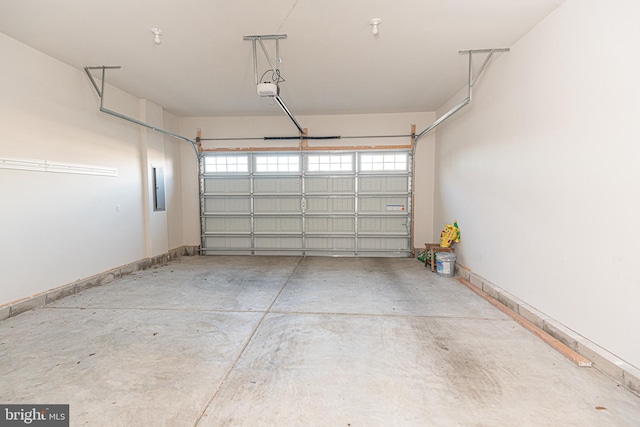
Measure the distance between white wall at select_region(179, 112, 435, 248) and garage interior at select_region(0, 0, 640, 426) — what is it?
1.06ft

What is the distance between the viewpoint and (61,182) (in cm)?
392

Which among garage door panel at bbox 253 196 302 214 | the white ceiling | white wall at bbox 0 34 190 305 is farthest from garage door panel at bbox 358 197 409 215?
white wall at bbox 0 34 190 305

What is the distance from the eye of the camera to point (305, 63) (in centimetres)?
396

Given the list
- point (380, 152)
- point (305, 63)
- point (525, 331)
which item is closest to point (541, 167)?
point (525, 331)

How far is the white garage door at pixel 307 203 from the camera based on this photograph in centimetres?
664

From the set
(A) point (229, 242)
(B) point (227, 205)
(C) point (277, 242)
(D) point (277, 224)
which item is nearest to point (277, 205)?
(D) point (277, 224)

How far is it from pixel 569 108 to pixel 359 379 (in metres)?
2.93

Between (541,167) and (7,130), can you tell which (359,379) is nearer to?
(541,167)

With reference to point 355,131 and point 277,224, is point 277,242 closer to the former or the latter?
point 277,224

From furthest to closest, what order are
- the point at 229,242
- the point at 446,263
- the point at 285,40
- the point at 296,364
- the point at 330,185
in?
the point at 229,242, the point at 330,185, the point at 446,263, the point at 285,40, the point at 296,364

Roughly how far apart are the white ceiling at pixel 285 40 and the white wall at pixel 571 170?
49cm

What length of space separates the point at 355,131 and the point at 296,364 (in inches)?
210

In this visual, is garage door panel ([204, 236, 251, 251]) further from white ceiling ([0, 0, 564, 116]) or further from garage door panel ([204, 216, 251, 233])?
white ceiling ([0, 0, 564, 116])

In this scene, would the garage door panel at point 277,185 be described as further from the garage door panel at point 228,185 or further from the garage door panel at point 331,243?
the garage door panel at point 331,243
